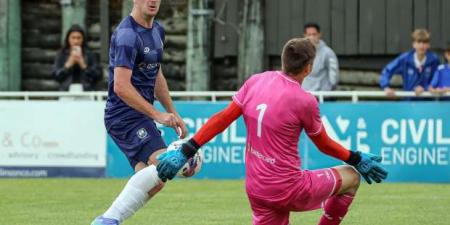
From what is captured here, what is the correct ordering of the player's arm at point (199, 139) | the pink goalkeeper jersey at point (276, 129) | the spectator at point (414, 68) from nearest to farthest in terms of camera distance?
the pink goalkeeper jersey at point (276, 129) < the player's arm at point (199, 139) < the spectator at point (414, 68)

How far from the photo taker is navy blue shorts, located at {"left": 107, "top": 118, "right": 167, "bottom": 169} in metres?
10.8

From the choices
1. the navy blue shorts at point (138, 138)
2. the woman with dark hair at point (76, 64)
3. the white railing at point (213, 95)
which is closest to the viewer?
the navy blue shorts at point (138, 138)

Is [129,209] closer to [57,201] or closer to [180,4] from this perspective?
[57,201]

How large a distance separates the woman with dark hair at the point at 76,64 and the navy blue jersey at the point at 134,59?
25.4 ft

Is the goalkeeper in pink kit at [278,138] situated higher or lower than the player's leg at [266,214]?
higher

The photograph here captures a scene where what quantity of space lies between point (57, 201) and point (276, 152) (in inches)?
229

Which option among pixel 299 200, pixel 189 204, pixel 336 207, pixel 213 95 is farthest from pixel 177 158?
pixel 213 95

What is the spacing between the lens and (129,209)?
10.5m

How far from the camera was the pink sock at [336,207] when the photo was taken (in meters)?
9.70

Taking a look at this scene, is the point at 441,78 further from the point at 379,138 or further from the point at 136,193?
the point at 136,193

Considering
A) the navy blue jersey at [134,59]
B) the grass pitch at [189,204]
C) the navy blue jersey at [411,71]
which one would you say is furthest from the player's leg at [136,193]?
the navy blue jersey at [411,71]

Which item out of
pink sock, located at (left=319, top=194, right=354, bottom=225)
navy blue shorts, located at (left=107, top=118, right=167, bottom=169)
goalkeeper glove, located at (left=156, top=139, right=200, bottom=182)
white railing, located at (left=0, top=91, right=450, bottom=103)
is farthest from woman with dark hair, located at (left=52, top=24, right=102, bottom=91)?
goalkeeper glove, located at (left=156, top=139, right=200, bottom=182)

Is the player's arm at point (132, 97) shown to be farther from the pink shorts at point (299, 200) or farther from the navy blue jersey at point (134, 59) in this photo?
the pink shorts at point (299, 200)

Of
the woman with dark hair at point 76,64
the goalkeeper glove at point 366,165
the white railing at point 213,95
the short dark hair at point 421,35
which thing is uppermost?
the short dark hair at point 421,35
